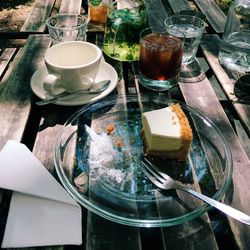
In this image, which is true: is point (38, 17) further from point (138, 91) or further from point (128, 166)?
point (128, 166)

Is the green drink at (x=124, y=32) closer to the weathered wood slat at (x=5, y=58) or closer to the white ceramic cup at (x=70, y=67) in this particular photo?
the white ceramic cup at (x=70, y=67)

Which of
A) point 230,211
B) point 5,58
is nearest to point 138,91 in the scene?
point 230,211

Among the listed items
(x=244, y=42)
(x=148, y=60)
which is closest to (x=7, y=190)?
(x=148, y=60)

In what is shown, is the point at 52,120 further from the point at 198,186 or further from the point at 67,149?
the point at 198,186

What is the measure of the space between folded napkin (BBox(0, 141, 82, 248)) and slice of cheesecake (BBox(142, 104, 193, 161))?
0.76ft

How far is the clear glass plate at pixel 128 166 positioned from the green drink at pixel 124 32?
0.27 m

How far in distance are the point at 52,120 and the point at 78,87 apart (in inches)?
4.5

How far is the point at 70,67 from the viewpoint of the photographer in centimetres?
85

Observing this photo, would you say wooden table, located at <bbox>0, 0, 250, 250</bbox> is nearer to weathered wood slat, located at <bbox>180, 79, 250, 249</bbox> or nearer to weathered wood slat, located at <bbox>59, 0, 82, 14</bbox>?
weathered wood slat, located at <bbox>180, 79, 250, 249</bbox>

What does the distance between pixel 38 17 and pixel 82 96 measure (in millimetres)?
688

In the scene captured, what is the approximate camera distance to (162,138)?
0.76m

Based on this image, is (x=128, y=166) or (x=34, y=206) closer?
(x=34, y=206)

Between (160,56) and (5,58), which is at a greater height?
(160,56)

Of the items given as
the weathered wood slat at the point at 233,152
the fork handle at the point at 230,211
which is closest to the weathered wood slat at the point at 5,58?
the weathered wood slat at the point at 233,152
